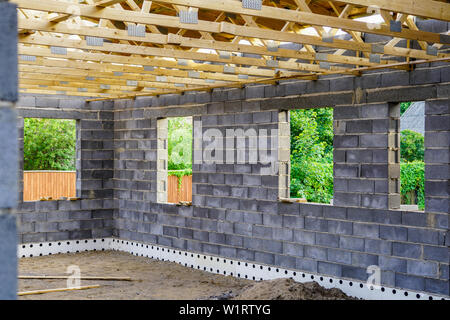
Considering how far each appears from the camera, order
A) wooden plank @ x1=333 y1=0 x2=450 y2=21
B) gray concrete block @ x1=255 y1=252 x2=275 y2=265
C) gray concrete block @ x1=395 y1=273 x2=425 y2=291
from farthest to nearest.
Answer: gray concrete block @ x1=255 y1=252 x2=275 y2=265 < gray concrete block @ x1=395 y1=273 x2=425 y2=291 < wooden plank @ x1=333 y1=0 x2=450 y2=21

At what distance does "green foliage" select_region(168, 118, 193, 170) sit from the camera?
78.2 ft

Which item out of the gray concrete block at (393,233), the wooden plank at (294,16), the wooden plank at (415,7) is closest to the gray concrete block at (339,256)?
the gray concrete block at (393,233)

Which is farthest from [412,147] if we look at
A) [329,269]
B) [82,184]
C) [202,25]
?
[202,25]

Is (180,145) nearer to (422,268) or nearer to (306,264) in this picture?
(306,264)

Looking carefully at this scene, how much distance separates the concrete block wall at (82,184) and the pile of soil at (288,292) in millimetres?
4859

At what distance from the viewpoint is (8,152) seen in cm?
171

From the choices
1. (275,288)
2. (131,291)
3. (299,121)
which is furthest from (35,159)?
(275,288)

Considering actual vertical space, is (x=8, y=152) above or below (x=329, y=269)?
above

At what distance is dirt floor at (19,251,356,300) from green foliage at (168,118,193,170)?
13106 mm

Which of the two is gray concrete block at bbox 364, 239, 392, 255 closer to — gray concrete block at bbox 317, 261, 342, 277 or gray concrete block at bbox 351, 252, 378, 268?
gray concrete block at bbox 351, 252, 378, 268

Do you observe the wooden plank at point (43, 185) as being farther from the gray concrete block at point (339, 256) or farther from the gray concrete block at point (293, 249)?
the gray concrete block at point (339, 256)

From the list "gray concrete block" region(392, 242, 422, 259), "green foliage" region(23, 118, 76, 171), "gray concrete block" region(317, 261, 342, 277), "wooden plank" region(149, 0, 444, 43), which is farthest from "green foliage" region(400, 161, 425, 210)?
"wooden plank" region(149, 0, 444, 43)

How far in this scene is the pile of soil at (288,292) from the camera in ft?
21.9

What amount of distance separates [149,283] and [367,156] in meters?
3.78
